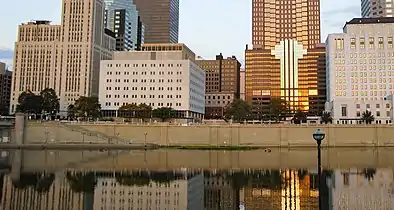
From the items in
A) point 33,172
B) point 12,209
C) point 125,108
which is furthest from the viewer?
point 125,108

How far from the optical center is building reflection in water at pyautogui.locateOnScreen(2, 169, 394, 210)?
2770 centimetres

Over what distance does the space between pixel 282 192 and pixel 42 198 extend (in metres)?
18.1

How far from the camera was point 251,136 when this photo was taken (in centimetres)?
10619

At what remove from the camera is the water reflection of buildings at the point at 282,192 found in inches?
1083

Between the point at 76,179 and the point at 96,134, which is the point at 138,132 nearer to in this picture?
the point at 96,134

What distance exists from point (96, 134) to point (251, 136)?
127ft

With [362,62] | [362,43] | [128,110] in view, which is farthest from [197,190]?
[362,43]

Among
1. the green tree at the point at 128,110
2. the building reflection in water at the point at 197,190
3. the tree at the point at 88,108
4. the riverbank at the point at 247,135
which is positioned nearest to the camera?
the building reflection in water at the point at 197,190

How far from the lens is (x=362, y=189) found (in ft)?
112

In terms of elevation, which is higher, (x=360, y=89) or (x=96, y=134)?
(x=360, y=89)

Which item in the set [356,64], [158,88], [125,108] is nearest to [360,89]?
[356,64]

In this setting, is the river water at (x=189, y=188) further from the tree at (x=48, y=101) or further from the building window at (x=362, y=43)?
the building window at (x=362, y=43)

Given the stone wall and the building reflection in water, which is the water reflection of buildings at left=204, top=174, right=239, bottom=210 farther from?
the stone wall

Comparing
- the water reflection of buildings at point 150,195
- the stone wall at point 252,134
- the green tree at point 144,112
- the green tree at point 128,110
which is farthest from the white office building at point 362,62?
the water reflection of buildings at point 150,195
